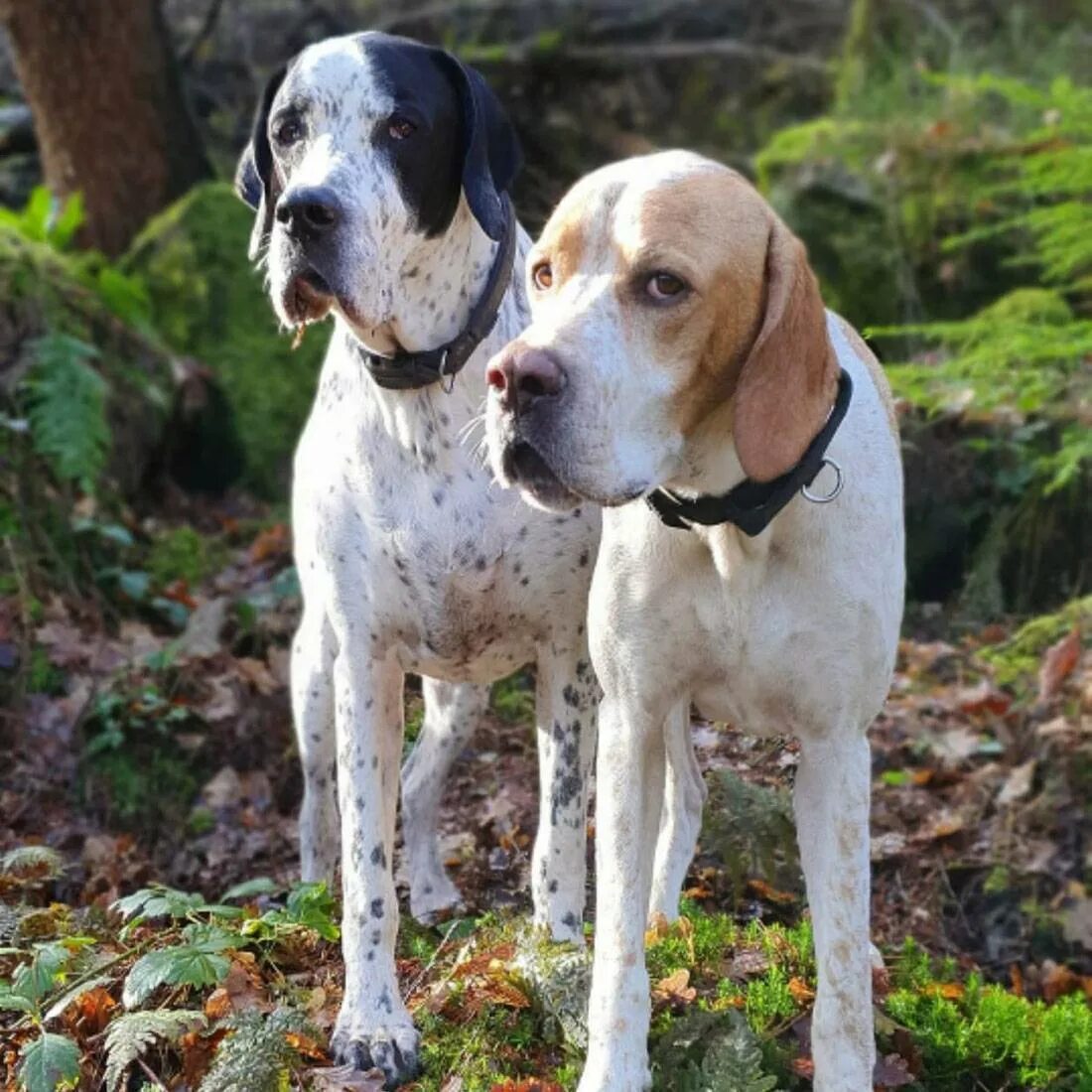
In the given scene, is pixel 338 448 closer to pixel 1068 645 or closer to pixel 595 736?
pixel 595 736

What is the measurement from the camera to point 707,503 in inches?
129

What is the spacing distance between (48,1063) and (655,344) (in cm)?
184

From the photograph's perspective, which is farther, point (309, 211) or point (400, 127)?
point (400, 127)

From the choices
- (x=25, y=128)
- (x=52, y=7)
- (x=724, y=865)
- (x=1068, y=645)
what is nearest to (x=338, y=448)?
(x=724, y=865)

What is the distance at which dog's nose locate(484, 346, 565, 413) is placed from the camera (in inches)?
118

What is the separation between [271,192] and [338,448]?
0.65 metres

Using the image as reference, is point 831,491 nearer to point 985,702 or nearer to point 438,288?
point 438,288

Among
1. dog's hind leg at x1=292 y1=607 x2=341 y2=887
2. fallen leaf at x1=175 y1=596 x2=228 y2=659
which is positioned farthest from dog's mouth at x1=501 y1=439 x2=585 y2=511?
fallen leaf at x1=175 y1=596 x2=228 y2=659

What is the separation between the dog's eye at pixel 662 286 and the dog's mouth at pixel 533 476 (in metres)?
0.34

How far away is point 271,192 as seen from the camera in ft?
13.8

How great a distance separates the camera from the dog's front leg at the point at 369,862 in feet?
12.5

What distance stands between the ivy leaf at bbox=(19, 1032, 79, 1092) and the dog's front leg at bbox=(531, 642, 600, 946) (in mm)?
1139

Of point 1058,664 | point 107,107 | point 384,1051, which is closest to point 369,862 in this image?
point 384,1051

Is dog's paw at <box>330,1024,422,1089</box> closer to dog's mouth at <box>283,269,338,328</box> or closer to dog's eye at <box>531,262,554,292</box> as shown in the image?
dog's mouth at <box>283,269,338,328</box>
